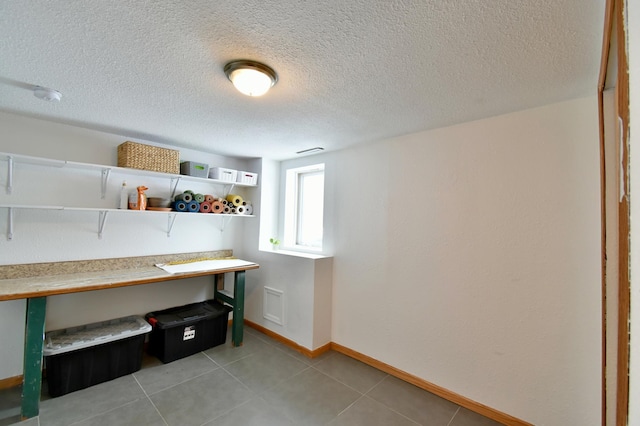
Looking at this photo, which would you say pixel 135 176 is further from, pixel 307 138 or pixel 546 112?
pixel 546 112

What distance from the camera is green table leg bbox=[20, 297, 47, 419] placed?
1.82 metres

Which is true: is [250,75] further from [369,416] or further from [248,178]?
[369,416]

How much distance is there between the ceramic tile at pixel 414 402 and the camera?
192 centimetres

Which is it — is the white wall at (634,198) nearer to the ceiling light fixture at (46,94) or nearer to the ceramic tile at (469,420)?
the ceramic tile at (469,420)

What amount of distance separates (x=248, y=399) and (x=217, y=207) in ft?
6.17

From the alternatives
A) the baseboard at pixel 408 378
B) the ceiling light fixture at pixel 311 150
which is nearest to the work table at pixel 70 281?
the baseboard at pixel 408 378

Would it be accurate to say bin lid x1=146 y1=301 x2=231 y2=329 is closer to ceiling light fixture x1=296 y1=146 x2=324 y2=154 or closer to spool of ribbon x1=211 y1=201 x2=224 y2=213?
spool of ribbon x1=211 y1=201 x2=224 y2=213

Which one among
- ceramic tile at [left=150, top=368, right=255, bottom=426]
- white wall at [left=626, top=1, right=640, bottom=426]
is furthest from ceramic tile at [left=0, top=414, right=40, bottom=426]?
white wall at [left=626, top=1, right=640, bottom=426]

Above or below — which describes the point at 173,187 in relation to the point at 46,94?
below

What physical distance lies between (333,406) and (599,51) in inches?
101

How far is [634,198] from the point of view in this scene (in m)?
0.56

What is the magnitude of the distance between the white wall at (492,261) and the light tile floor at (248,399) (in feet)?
0.99

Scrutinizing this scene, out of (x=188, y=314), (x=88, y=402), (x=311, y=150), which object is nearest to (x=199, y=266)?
(x=188, y=314)

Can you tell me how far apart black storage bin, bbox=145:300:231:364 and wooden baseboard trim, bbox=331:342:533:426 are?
1.31m
